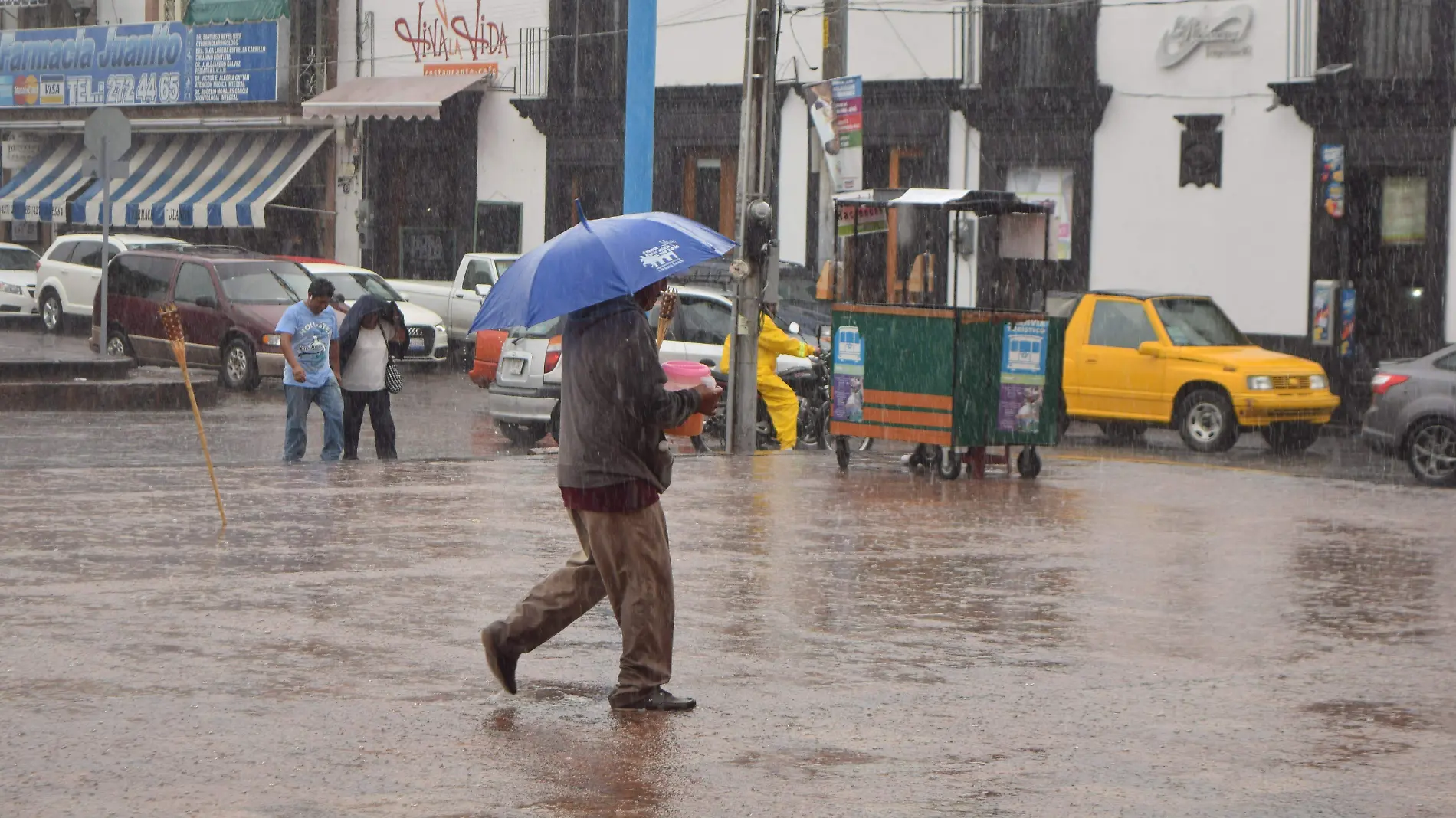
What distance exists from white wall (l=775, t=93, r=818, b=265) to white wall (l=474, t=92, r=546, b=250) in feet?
17.4

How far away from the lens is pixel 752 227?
1767 centimetres

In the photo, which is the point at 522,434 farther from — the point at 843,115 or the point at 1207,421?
the point at 843,115

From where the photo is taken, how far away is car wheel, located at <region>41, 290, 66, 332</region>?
34219 mm

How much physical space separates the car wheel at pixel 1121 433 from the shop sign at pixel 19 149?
29697 mm

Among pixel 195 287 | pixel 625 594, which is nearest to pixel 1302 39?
pixel 195 287

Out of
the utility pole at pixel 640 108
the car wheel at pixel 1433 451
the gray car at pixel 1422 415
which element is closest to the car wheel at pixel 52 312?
the utility pole at pixel 640 108

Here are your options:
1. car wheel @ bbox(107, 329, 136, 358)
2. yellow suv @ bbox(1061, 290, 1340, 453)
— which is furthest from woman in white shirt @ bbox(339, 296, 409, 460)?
car wheel @ bbox(107, 329, 136, 358)

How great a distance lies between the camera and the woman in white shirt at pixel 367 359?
52.0 ft

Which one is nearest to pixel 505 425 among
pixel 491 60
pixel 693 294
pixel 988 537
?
pixel 693 294

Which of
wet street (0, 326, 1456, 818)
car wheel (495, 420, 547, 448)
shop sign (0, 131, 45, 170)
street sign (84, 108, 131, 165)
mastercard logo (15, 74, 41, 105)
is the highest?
mastercard logo (15, 74, 41, 105)

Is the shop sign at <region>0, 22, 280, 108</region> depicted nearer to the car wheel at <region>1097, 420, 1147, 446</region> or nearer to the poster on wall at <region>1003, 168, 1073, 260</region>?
the poster on wall at <region>1003, 168, 1073, 260</region>

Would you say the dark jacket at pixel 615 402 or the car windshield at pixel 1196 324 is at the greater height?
the car windshield at pixel 1196 324

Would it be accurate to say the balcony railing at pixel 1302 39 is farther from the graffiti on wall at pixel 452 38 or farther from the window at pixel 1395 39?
the graffiti on wall at pixel 452 38

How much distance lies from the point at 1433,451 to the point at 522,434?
8.44 m
